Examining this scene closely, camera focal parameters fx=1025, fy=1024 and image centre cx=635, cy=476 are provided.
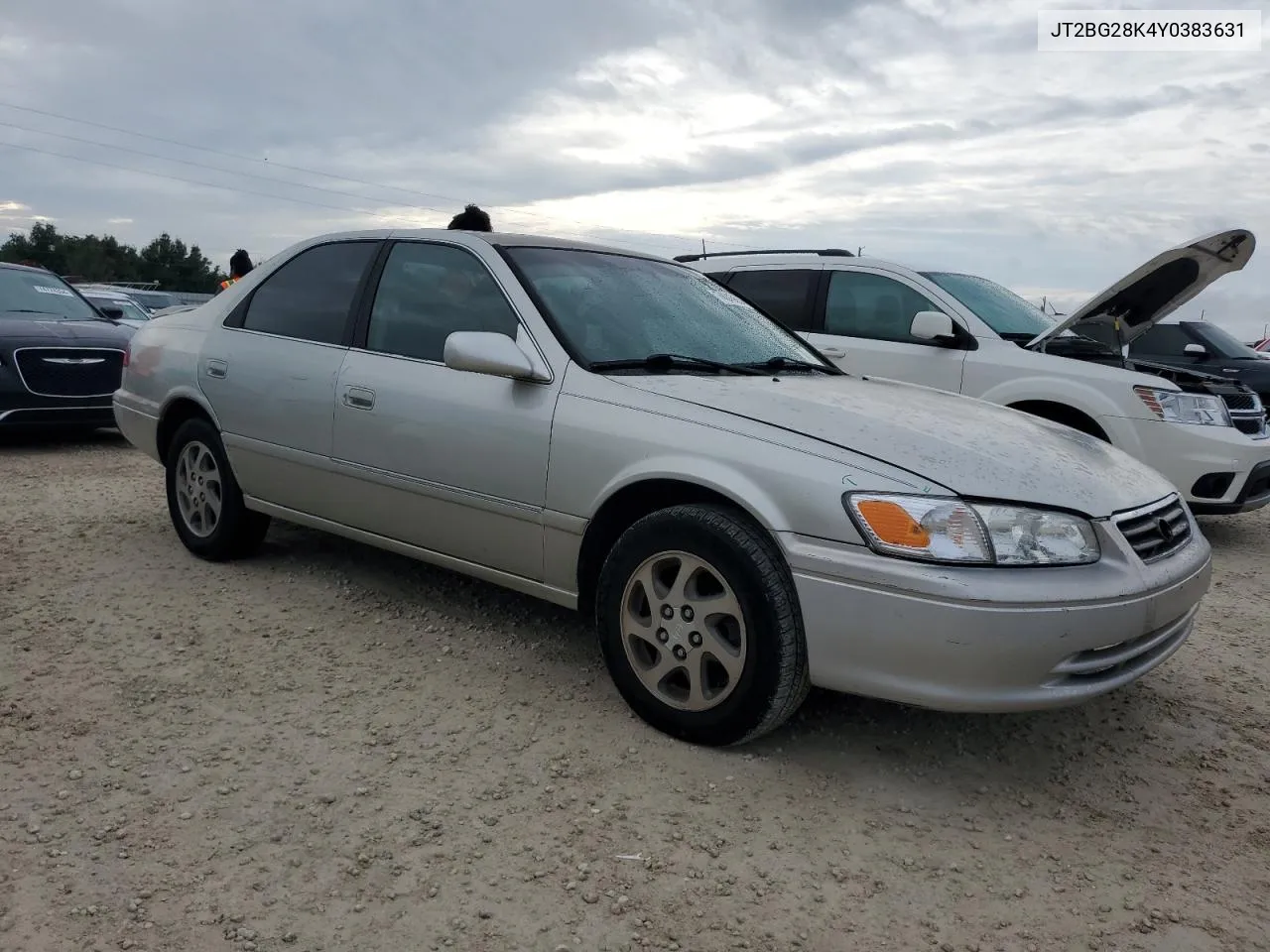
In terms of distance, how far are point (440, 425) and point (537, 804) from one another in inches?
57.7

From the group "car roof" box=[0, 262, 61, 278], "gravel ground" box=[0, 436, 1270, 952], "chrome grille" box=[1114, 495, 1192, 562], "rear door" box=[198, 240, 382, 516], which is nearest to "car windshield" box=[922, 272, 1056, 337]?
"gravel ground" box=[0, 436, 1270, 952]

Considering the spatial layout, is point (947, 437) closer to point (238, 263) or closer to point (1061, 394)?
point (1061, 394)

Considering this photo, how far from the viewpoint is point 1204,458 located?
19.1ft

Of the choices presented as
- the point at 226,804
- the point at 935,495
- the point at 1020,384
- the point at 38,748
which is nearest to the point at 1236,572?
the point at 1020,384

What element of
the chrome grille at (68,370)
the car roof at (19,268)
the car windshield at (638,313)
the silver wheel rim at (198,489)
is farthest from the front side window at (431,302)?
the car roof at (19,268)

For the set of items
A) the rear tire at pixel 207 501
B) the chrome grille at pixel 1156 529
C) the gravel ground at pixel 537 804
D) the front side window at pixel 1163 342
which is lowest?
the gravel ground at pixel 537 804

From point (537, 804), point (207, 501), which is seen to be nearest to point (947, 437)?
point (537, 804)

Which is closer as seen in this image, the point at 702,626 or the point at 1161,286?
the point at 702,626

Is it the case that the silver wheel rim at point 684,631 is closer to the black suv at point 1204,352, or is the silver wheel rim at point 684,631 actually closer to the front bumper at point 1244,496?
the front bumper at point 1244,496

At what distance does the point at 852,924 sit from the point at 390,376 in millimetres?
2518

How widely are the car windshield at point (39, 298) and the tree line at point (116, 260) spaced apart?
72.2m

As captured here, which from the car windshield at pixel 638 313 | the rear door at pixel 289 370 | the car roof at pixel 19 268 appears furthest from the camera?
the car roof at pixel 19 268

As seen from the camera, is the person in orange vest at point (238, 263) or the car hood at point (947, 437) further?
the person in orange vest at point (238, 263)

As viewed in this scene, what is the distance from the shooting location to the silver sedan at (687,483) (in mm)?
2650
